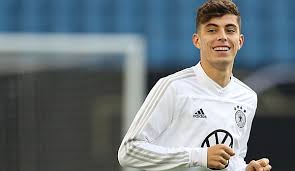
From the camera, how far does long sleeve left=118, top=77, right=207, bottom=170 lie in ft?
11.3

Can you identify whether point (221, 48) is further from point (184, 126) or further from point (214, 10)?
point (184, 126)

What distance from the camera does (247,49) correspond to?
10.5 meters

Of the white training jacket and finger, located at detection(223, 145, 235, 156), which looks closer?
finger, located at detection(223, 145, 235, 156)

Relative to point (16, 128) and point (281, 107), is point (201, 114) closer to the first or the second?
point (16, 128)

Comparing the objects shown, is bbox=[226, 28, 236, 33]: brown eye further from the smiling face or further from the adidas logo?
the adidas logo

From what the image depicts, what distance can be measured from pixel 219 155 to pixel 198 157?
0.10 metres

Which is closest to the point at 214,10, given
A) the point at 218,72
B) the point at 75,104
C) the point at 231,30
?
the point at 231,30

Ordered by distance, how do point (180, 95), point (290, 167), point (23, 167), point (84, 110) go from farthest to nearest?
1. point (290, 167)
2. point (84, 110)
3. point (23, 167)
4. point (180, 95)

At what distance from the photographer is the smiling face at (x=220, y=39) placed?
11.6 feet

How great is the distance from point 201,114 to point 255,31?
7234 millimetres

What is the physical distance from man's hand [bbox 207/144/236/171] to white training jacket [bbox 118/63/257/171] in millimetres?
33

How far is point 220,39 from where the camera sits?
3533 millimetres

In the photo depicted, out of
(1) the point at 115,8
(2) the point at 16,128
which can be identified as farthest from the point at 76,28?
(2) the point at 16,128

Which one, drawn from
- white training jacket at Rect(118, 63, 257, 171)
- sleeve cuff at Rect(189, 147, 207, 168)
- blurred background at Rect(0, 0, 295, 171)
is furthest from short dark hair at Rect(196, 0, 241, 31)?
blurred background at Rect(0, 0, 295, 171)
